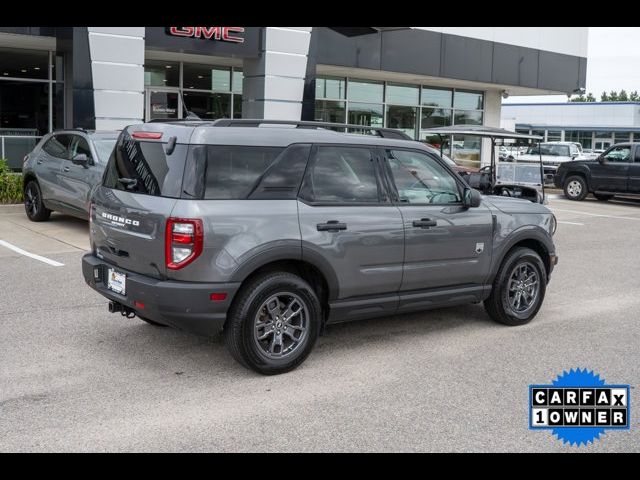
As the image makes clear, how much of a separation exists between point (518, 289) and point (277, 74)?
12975mm

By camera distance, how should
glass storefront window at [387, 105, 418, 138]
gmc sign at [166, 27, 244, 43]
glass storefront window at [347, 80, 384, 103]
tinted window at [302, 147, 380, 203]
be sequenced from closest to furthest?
tinted window at [302, 147, 380, 203]
gmc sign at [166, 27, 244, 43]
glass storefront window at [347, 80, 384, 103]
glass storefront window at [387, 105, 418, 138]

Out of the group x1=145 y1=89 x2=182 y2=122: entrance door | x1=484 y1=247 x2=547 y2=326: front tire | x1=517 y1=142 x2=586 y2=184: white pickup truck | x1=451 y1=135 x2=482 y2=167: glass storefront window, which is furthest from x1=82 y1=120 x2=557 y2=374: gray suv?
x1=517 y1=142 x2=586 y2=184: white pickup truck

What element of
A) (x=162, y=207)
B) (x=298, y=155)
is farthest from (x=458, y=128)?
(x=162, y=207)

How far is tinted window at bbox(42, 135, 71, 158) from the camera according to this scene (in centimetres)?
1212

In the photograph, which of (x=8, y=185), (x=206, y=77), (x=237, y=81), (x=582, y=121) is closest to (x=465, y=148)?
(x=237, y=81)

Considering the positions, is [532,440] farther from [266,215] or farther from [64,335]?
[64,335]

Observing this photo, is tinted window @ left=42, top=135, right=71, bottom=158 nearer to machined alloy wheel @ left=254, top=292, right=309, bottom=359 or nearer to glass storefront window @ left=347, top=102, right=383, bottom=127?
machined alloy wheel @ left=254, top=292, right=309, bottom=359

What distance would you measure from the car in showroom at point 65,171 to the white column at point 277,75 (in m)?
7.03

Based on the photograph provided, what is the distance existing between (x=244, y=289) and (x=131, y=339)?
1.55 m

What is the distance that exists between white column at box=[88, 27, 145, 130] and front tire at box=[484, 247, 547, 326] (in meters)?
11.3

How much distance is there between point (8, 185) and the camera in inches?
574

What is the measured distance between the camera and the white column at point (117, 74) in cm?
1611

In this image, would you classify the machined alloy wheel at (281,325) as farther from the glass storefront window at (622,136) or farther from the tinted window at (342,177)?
the glass storefront window at (622,136)

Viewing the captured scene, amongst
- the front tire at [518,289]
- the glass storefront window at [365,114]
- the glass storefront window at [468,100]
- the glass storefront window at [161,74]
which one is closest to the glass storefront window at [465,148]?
the glass storefront window at [468,100]
